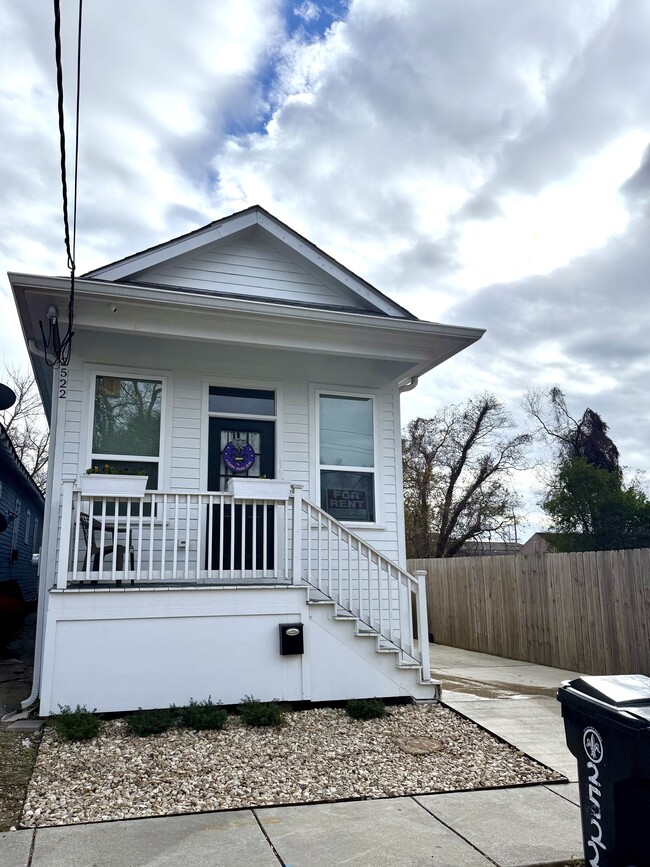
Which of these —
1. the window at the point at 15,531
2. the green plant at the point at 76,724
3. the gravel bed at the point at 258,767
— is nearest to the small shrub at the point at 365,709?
the gravel bed at the point at 258,767

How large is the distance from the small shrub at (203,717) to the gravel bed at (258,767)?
78 mm

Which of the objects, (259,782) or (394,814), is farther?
(259,782)

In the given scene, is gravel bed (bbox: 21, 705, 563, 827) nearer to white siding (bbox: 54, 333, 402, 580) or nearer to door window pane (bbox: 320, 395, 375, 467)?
white siding (bbox: 54, 333, 402, 580)

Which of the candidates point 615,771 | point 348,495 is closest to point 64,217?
point 348,495

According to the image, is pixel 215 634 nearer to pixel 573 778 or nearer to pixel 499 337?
pixel 573 778

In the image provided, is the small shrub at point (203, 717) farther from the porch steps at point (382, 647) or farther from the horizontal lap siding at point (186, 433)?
the horizontal lap siding at point (186, 433)

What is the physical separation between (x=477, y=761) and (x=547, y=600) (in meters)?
5.17

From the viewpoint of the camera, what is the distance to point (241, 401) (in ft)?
26.3

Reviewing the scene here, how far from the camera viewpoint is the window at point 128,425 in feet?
24.0

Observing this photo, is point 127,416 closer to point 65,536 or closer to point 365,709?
point 65,536

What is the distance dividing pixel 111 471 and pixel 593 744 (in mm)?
5197

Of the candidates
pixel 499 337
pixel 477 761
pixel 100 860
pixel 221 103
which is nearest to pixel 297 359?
pixel 221 103

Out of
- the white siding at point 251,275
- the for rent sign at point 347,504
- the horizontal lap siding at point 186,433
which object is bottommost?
the for rent sign at point 347,504

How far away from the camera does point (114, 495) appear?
20.0ft
